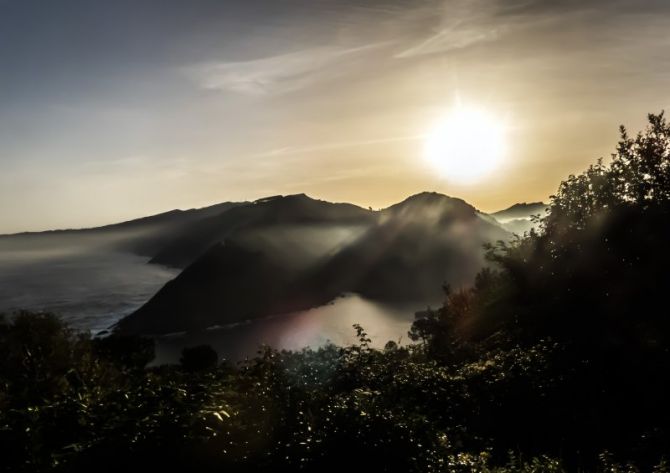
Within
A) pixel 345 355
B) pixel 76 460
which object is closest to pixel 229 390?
pixel 76 460

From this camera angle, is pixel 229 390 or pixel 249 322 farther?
pixel 249 322

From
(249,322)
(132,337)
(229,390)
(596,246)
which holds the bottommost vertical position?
(249,322)

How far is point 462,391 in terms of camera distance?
16.5 meters

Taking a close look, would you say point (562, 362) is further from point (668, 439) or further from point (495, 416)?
point (668, 439)

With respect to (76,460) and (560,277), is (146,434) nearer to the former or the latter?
(76,460)

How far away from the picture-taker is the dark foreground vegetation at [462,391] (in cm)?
891

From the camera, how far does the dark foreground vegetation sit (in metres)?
8.91

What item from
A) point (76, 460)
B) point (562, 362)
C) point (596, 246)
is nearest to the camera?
point (76, 460)

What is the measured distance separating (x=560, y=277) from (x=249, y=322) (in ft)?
562

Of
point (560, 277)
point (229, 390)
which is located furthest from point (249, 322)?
point (229, 390)

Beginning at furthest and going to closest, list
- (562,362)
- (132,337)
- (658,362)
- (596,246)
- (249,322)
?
(249,322) → (132,337) → (596,246) → (562,362) → (658,362)

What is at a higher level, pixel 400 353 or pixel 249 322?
pixel 400 353

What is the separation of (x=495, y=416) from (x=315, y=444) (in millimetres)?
8507

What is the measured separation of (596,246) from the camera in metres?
28.5
